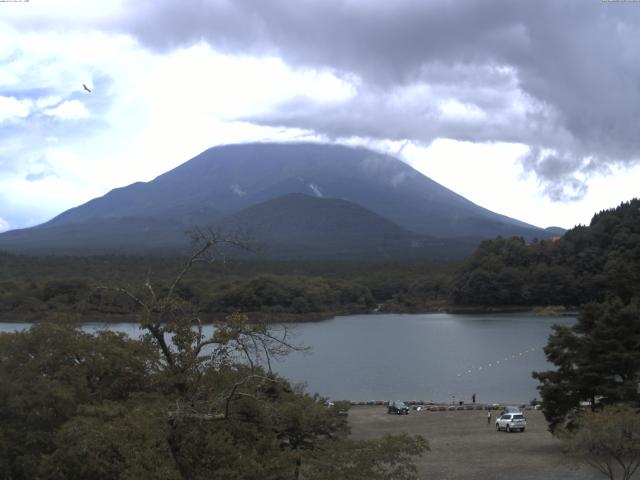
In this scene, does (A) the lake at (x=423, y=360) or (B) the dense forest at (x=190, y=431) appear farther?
(A) the lake at (x=423, y=360)

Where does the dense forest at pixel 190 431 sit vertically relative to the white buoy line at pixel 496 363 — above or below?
above

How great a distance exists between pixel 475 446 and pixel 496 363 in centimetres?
2349

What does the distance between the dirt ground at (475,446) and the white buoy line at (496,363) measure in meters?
12.3

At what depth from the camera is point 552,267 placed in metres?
86.2

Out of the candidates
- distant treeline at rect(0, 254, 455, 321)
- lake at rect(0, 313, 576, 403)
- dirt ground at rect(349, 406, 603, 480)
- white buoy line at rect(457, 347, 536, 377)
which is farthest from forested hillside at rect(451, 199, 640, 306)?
dirt ground at rect(349, 406, 603, 480)

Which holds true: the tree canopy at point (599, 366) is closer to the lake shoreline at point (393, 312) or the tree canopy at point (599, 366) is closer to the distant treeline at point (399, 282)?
the lake shoreline at point (393, 312)

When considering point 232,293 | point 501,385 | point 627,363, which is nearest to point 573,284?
point 232,293

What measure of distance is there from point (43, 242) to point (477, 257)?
96769 mm

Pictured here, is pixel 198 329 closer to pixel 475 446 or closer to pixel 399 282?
pixel 475 446

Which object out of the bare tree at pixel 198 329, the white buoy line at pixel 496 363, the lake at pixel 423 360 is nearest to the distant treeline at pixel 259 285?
the lake at pixel 423 360

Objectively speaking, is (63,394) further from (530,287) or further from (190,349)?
(530,287)

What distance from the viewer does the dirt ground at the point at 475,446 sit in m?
18.2

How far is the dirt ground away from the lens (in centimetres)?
1817

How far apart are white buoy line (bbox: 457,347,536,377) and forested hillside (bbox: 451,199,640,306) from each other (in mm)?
33640
